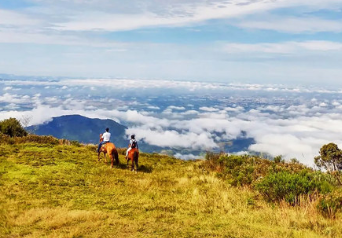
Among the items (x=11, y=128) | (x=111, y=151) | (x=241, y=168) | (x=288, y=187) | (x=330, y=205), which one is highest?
(x=11, y=128)

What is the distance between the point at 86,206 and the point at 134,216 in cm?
249

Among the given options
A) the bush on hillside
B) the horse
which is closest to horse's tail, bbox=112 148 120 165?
the horse

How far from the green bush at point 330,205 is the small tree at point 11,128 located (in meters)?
31.6

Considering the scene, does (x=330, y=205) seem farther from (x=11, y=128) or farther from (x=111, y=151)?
(x=11, y=128)

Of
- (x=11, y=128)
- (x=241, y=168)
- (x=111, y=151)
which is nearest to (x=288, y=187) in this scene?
(x=241, y=168)

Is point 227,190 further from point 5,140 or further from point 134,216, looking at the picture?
point 5,140

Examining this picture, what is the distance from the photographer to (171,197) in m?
14.6

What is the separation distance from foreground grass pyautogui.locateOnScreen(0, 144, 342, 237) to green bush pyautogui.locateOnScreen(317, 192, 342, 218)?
0.37 meters

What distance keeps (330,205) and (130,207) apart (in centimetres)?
875

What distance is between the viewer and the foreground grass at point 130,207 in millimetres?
9781

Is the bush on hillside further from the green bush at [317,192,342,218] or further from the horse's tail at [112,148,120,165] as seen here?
the horse's tail at [112,148,120,165]

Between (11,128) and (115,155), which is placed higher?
(11,128)

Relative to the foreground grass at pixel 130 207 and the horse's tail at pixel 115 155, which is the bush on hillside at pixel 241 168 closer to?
the foreground grass at pixel 130 207

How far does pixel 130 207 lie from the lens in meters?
12.6
